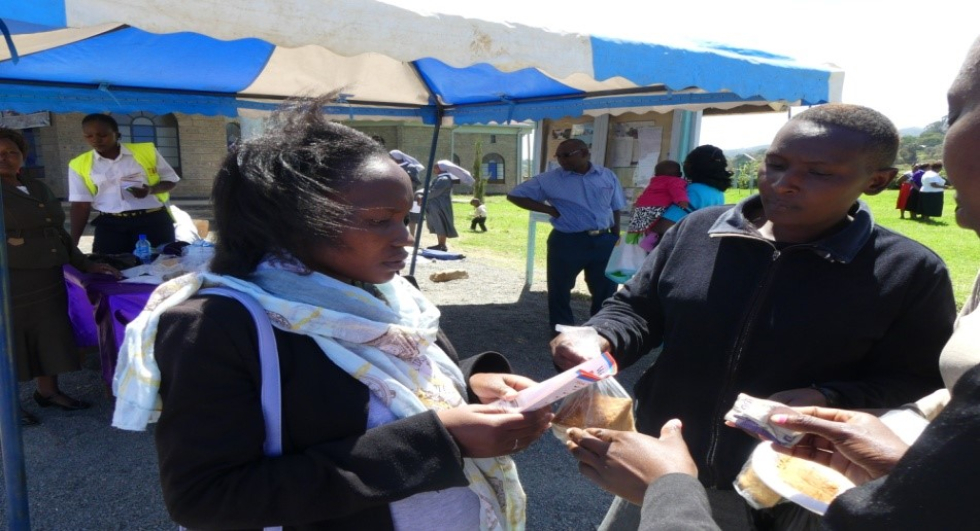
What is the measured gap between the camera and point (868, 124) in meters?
1.66

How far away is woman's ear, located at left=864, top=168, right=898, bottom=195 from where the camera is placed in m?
1.72

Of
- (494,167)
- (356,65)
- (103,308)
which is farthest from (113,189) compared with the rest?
(494,167)

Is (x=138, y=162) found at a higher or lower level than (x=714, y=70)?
lower

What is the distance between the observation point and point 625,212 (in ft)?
21.6

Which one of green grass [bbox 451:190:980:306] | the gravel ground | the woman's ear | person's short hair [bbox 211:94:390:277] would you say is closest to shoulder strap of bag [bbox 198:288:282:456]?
person's short hair [bbox 211:94:390:277]

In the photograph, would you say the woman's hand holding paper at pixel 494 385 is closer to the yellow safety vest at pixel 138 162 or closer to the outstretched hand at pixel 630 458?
the outstretched hand at pixel 630 458

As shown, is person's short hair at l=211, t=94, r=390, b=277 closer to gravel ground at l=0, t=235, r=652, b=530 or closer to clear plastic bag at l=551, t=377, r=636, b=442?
clear plastic bag at l=551, t=377, r=636, b=442

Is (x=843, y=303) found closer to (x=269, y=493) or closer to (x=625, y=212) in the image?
(x=269, y=493)

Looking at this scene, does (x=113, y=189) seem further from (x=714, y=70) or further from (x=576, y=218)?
(x=714, y=70)

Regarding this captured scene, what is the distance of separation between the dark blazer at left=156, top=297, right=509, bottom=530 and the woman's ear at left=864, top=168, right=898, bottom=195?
1393mm

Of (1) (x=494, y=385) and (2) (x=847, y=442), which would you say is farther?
(1) (x=494, y=385)

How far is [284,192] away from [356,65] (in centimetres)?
455

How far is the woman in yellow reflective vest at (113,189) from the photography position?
15.8 ft

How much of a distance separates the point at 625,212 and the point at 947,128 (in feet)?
18.7
